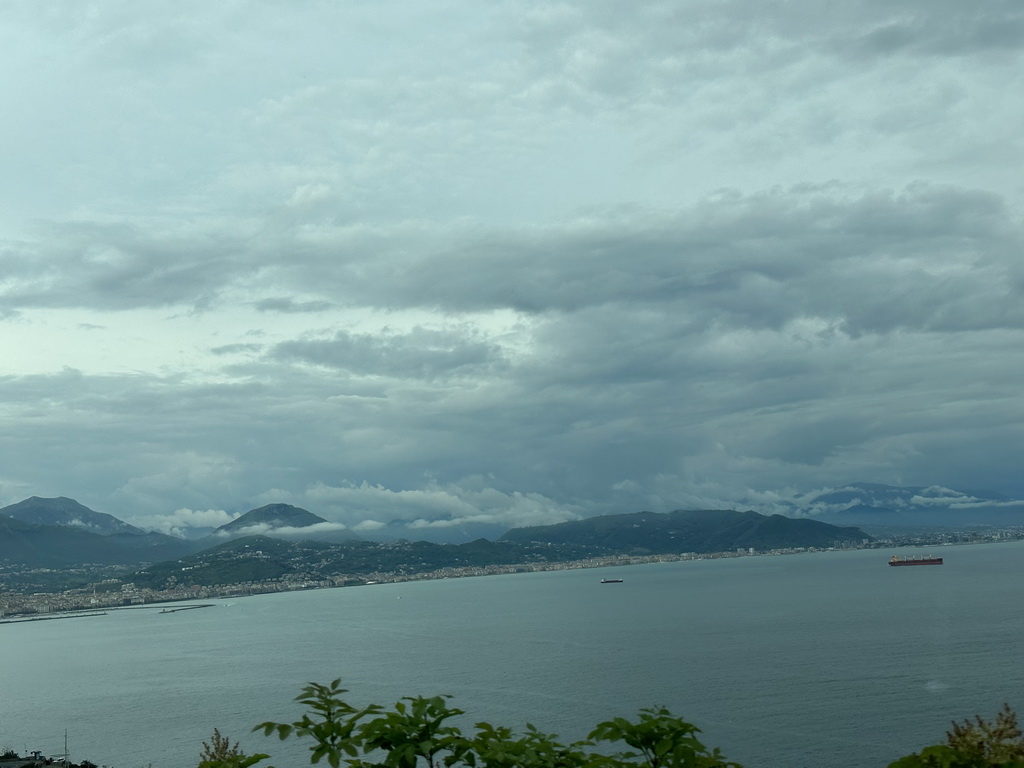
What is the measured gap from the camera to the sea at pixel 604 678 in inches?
3044

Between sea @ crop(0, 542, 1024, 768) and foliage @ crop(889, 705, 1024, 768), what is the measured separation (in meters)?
52.8

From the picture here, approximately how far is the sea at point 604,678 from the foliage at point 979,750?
52781 millimetres

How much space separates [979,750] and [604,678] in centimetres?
10080

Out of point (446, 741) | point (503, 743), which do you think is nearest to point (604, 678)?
point (503, 743)

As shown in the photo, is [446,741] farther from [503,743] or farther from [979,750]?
[979,750]

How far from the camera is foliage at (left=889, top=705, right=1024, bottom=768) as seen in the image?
962 centimetres

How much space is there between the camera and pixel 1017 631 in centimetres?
12050

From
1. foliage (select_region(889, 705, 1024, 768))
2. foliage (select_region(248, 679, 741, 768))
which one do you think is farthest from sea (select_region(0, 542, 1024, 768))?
foliage (select_region(889, 705, 1024, 768))

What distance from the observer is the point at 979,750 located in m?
9.95

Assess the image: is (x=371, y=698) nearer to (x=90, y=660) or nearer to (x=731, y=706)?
(x=731, y=706)

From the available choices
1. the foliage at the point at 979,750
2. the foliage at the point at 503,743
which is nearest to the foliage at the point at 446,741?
the foliage at the point at 503,743

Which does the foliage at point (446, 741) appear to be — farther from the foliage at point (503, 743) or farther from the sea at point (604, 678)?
the sea at point (604, 678)

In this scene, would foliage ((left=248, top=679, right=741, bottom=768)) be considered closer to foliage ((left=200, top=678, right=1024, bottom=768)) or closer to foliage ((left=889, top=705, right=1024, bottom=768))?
foliage ((left=200, top=678, right=1024, bottom=768))

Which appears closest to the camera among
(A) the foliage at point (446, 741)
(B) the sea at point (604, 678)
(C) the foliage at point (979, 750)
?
(A) the foliage at point (446, 741)
